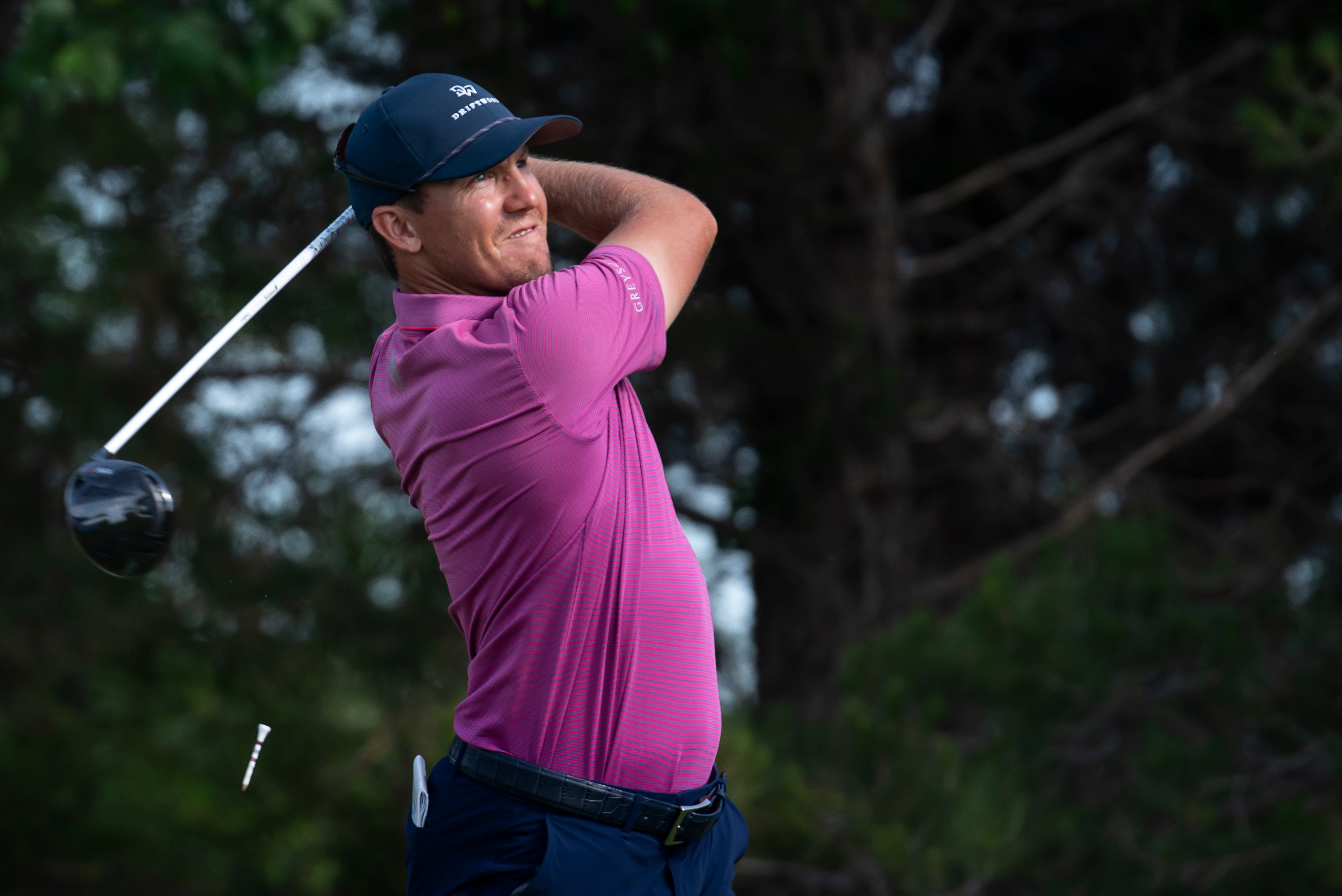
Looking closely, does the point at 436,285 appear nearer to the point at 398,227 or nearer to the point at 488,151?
the point at 398,227

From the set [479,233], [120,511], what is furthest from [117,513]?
[479,233]

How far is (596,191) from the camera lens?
217cm

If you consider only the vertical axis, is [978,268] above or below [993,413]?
above

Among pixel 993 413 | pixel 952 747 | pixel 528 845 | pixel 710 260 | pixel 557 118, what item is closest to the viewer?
pixel 528 845

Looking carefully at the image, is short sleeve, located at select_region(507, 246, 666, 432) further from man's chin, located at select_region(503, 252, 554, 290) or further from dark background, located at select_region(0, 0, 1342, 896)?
dark background, located at select_region(0, 0, 1342, 896)

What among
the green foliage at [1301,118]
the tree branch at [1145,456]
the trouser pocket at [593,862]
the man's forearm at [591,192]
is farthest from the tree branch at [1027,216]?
the trouser pocket at [593,862]

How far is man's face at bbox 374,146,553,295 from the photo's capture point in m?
1.90

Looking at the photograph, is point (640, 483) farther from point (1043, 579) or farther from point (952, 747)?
point (1043, 579)

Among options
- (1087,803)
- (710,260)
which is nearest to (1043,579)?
(1087,803)

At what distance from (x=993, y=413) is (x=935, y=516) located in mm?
578

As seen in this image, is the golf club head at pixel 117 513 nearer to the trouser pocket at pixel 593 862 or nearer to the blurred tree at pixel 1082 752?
the trouser pocket at pixel 593 862

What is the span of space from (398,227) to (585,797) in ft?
2.67

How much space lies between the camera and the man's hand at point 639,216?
1944mm

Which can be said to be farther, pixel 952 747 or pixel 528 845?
pixel 952 747
